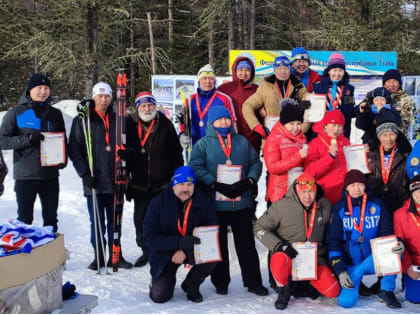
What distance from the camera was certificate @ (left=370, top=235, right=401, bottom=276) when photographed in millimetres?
4242

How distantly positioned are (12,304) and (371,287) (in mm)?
3521

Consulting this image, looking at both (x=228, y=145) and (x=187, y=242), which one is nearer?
(x=187, y=242)

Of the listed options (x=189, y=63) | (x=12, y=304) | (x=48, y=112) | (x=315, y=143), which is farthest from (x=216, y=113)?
(x=189, y=63)

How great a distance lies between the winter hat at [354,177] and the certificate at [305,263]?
2.24ft

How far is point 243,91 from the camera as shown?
5.72 m

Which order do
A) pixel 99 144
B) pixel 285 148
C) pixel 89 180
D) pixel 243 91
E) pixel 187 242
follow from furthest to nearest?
pixel 243 91, pixel 99 144, pixel 89 180, pixel 285 148, pixel 187 242

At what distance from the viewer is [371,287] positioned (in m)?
4.71

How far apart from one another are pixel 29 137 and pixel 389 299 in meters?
3.87

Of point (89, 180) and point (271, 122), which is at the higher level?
point (271, 122)

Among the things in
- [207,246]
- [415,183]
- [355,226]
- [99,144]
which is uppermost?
[99,144]

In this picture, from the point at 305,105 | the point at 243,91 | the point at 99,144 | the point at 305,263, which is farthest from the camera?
the point at 243,91

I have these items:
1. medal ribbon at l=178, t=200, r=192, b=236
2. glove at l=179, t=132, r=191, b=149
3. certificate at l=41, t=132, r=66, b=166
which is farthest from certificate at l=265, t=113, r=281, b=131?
certificate at l=41, t=132, r=66, b=166

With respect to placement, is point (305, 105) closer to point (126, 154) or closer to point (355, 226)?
point (355, 226)

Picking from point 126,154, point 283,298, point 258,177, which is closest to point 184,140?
point 126,154
